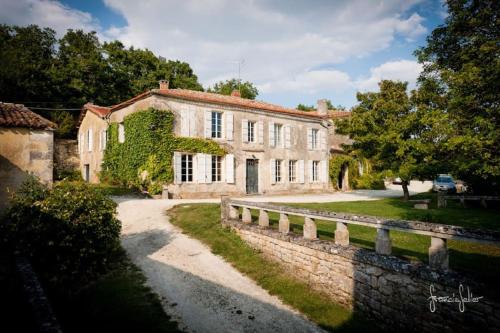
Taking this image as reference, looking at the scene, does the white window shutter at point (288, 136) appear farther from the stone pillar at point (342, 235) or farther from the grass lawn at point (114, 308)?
the grass lawn at point (114, 308)

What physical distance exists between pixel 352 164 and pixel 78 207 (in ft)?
74.5

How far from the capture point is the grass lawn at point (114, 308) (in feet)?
15.0

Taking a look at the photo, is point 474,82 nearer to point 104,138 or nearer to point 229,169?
point 229,169

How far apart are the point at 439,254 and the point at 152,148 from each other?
1435 cm

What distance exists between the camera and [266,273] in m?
6.79

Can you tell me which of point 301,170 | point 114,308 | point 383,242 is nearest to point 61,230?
point 114,308

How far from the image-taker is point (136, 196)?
52.1 ft

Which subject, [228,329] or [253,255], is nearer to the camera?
[228,329]

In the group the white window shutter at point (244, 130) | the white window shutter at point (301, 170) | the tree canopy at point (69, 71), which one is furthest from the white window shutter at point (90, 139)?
the white window shutter at point (301, 170)

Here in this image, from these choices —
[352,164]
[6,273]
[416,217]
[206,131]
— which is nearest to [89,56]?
[206,131]

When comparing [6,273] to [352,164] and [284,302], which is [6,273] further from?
[352,164]

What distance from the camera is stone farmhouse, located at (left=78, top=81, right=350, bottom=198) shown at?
17.0 m

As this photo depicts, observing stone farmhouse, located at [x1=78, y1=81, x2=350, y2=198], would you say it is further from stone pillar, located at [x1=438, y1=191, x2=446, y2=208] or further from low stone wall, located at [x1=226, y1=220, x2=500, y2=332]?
low stone wall, located at [x1=226, y1=220, x2=500, y2=332]

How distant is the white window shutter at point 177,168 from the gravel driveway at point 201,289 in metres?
7.12
